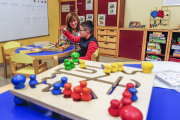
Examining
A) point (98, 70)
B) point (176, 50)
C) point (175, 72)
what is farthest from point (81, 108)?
point (176, 50)

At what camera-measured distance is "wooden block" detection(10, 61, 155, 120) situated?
56 cm

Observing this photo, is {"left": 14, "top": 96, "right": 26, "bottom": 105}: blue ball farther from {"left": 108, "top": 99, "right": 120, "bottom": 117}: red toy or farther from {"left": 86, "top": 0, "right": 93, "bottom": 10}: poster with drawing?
{"left": 86, "top": 0, "right": 93, "bottom": 10}: poster with drawing

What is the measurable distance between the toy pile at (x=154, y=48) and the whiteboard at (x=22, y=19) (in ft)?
9.42

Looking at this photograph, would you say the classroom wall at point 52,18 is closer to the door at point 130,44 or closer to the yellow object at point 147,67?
the door at point 130,44

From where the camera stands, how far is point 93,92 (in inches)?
27.9

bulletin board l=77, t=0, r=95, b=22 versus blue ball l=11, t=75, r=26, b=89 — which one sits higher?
bulletin board l=77, t=0, r=95, b=22

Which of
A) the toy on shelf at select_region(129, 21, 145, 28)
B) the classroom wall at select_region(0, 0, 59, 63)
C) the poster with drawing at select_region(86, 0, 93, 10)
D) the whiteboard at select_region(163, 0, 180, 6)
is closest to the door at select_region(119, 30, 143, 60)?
the toy on shelf at select_region(129, 21, 145, 28)

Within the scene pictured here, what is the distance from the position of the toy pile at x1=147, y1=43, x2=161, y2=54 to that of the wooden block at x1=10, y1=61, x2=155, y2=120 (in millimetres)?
2650

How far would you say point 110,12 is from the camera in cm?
360

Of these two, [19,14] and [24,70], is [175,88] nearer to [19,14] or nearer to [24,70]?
[24,70]

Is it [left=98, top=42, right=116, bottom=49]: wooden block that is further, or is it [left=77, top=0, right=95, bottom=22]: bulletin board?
[left=77, top=0, right=95, bottom=22]: bulletin board

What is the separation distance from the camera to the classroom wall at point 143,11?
335 centimetres

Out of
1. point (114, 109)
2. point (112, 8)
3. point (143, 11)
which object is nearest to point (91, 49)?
point (114, 109)

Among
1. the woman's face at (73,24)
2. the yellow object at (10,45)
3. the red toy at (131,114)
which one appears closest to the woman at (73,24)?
the woman's face at (73,24)
